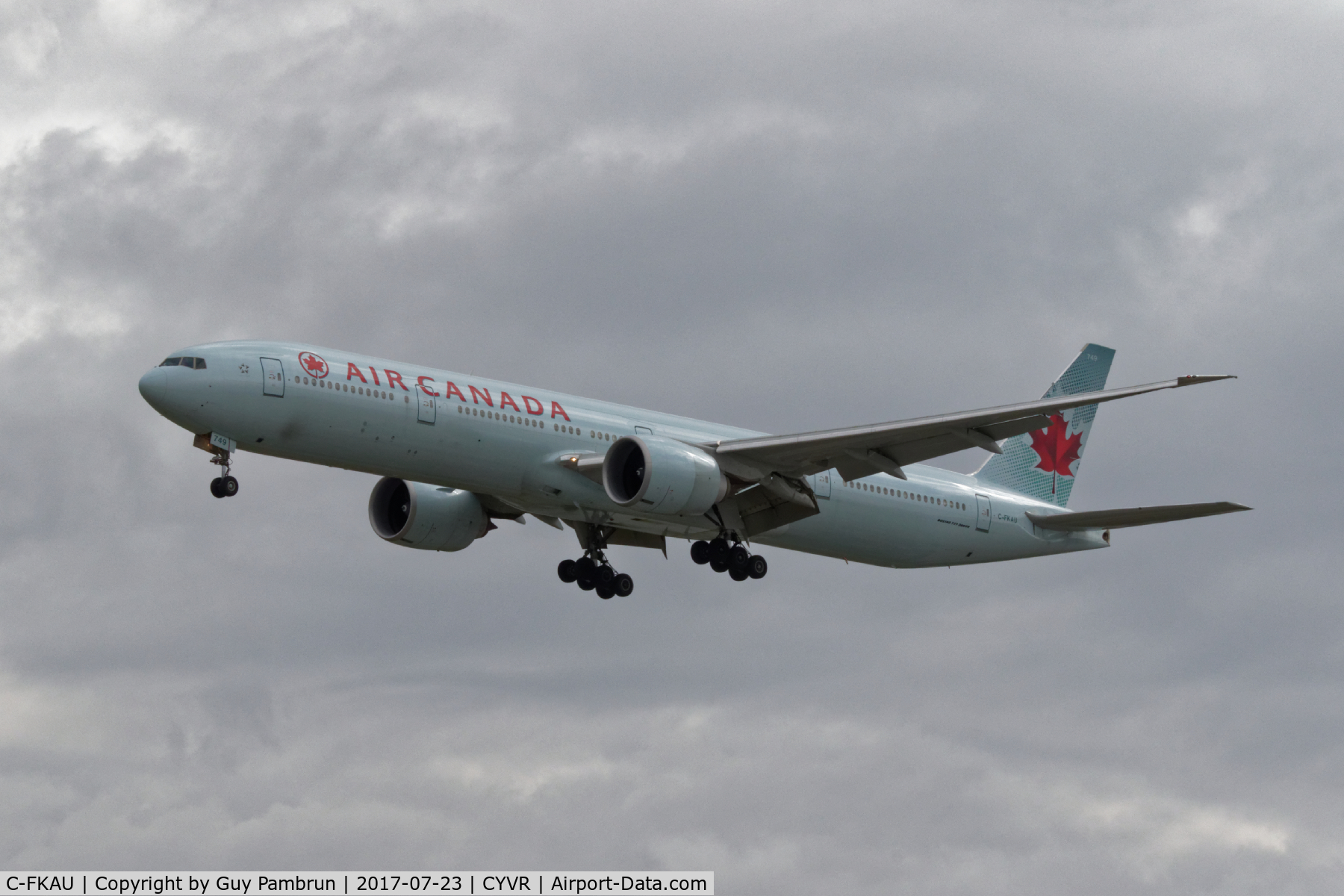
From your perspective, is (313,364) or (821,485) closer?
(313,364)

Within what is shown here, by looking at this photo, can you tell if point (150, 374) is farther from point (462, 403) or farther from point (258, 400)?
point (462, 403)

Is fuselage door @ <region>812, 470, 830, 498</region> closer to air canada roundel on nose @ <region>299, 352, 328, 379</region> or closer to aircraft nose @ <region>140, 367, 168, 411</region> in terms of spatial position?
air canada roundel on nose @ <region>299, 352, 328, 379</region>

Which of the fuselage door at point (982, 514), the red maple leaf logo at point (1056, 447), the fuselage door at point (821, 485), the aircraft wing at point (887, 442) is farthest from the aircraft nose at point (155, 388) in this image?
the red maple leaf logo at point (1056, 447)

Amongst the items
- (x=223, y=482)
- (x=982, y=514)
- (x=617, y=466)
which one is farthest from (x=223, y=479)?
(x=982, y=514)

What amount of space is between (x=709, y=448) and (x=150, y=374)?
1415 cm

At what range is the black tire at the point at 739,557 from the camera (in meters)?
48.0

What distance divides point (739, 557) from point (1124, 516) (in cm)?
1174

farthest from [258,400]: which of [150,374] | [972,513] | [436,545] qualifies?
[972,513]

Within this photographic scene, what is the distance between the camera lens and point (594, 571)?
163 feet

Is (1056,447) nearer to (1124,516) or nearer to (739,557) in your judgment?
(1124,516)

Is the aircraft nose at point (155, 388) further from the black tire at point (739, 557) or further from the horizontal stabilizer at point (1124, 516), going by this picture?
the horizontal stabilizer at point (1124, 516)

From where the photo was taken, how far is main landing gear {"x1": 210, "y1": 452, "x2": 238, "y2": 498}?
39656 mm

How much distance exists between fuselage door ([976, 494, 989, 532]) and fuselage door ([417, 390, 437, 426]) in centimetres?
1866

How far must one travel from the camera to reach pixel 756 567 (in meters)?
48.2
